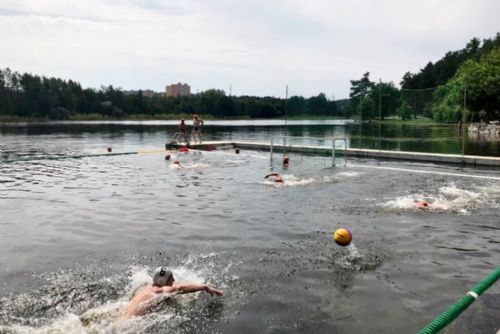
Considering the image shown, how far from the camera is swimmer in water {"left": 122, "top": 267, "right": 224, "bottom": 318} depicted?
634 cm

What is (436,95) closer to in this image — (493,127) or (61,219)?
(61,219)

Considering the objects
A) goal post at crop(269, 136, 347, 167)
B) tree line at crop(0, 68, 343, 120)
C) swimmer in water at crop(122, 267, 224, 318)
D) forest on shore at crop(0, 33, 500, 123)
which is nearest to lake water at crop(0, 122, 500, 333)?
swimmer in water at crop(122, 267, 224, 318)

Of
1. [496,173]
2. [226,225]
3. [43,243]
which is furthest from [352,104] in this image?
[43,243]

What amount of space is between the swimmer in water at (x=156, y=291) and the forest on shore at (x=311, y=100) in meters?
23.7

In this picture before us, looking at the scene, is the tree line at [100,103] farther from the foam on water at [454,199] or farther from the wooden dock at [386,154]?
the foam on water at [454,199]

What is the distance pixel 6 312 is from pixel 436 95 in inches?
1065

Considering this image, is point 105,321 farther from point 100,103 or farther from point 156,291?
point 100,103

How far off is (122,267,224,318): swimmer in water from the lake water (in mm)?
148

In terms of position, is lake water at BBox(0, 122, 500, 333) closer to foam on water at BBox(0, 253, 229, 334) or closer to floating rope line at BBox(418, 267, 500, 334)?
foam on water at BBox(0, 253, 229, 334)

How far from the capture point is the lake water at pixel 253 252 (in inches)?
249

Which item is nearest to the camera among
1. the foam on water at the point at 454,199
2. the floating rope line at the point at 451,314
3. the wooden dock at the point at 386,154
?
the floating rope line at the point at 451,314

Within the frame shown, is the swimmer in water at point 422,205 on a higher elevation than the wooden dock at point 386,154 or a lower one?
lower

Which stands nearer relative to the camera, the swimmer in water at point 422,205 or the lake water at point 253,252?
the lake water at point 253,252

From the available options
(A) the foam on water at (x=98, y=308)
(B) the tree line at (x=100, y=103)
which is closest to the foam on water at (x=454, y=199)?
(A) the foam on water at (x=98, y=308)
